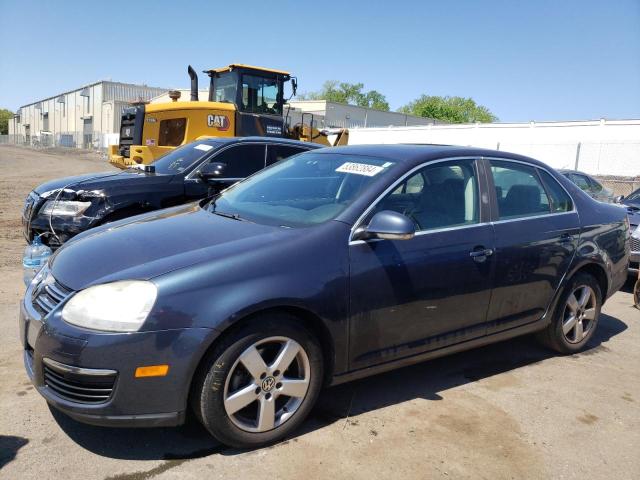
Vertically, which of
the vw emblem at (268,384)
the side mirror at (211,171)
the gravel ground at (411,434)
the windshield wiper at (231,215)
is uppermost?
the side mirror at (211,171)

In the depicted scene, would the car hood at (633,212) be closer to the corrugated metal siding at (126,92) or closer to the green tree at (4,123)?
the corrugated metal siding at (126,92)

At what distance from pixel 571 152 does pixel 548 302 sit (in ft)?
74.8

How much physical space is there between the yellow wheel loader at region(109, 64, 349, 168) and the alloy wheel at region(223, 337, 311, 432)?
935 centimetres

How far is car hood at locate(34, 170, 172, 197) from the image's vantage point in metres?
5.80

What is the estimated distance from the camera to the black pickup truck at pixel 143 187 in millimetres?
5656

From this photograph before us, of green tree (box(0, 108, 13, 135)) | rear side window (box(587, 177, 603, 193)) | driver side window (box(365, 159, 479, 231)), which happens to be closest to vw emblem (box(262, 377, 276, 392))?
driver side window (box(365, 159, 479, 231))

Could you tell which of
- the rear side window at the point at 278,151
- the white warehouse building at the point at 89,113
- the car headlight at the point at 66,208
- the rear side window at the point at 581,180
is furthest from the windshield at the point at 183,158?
the white warehouse building at the point at 89,113

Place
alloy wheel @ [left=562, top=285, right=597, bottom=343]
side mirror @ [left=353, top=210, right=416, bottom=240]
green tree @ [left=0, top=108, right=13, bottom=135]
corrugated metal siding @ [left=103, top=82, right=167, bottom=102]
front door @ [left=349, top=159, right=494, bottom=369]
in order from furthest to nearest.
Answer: green tree @ [left=0, top=108, right=13, bottom=135] → corrugated metal siding @ [left=103, top=82, right=167, bottom=102] → alloy wheel @ [left=562, top=285, right=597, bottom=343] → front door @ [left=349, top=159, right=494, bottom=369] → side mirror @ [left=353, top=210, right=416, bottom=240]

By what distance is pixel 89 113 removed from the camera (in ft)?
220

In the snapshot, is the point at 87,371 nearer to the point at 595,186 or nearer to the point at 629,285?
→ the point at 629,285

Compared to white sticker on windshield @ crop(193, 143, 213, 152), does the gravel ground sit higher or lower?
lower

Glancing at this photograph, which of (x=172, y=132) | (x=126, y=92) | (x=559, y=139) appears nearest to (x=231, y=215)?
(x=172, y=132)

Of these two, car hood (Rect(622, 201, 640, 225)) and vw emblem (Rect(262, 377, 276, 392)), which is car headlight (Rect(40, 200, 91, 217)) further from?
car hood (Rect(622, 201, 640, 225))

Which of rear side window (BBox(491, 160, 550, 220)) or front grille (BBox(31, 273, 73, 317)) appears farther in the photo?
rear side window (BBox(491, 160, 550, 220))
